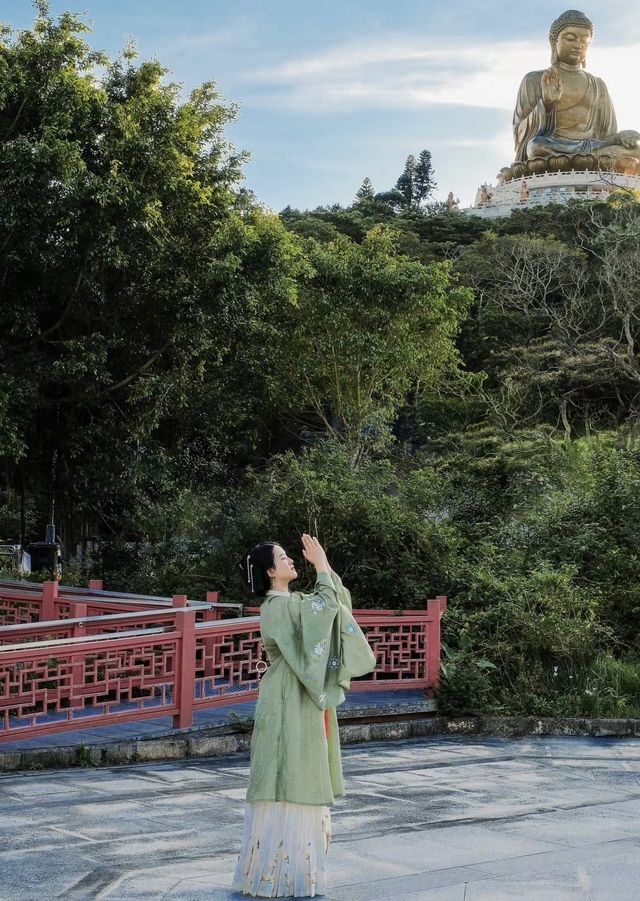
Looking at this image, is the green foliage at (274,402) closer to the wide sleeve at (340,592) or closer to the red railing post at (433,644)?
the red railing post at (433,644)

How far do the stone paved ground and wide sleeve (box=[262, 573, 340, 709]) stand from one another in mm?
876

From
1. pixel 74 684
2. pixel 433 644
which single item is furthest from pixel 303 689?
pixel 433 644

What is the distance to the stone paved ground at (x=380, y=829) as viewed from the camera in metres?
4.49

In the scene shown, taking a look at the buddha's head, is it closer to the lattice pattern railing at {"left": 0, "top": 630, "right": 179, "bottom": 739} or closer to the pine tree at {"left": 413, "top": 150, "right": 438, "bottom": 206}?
the pine tree at {"left": 413, "top": 150, "right": 438, "bottom": 206}

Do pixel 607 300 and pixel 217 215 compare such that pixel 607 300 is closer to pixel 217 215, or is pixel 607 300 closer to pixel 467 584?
pixel 217 215

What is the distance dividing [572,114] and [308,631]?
140 feet

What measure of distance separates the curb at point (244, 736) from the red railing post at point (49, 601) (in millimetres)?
2655

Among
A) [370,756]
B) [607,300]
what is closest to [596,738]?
[370,756]

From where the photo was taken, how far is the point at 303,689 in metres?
4.48

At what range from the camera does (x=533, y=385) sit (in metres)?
25.3

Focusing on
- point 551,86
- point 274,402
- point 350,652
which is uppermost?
point 551,86

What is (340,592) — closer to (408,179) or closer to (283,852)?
(283,852)

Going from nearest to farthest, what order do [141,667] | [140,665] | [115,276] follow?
[141,667] < [140,665] < [115,276]

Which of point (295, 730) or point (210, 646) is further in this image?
point (210, 646)
